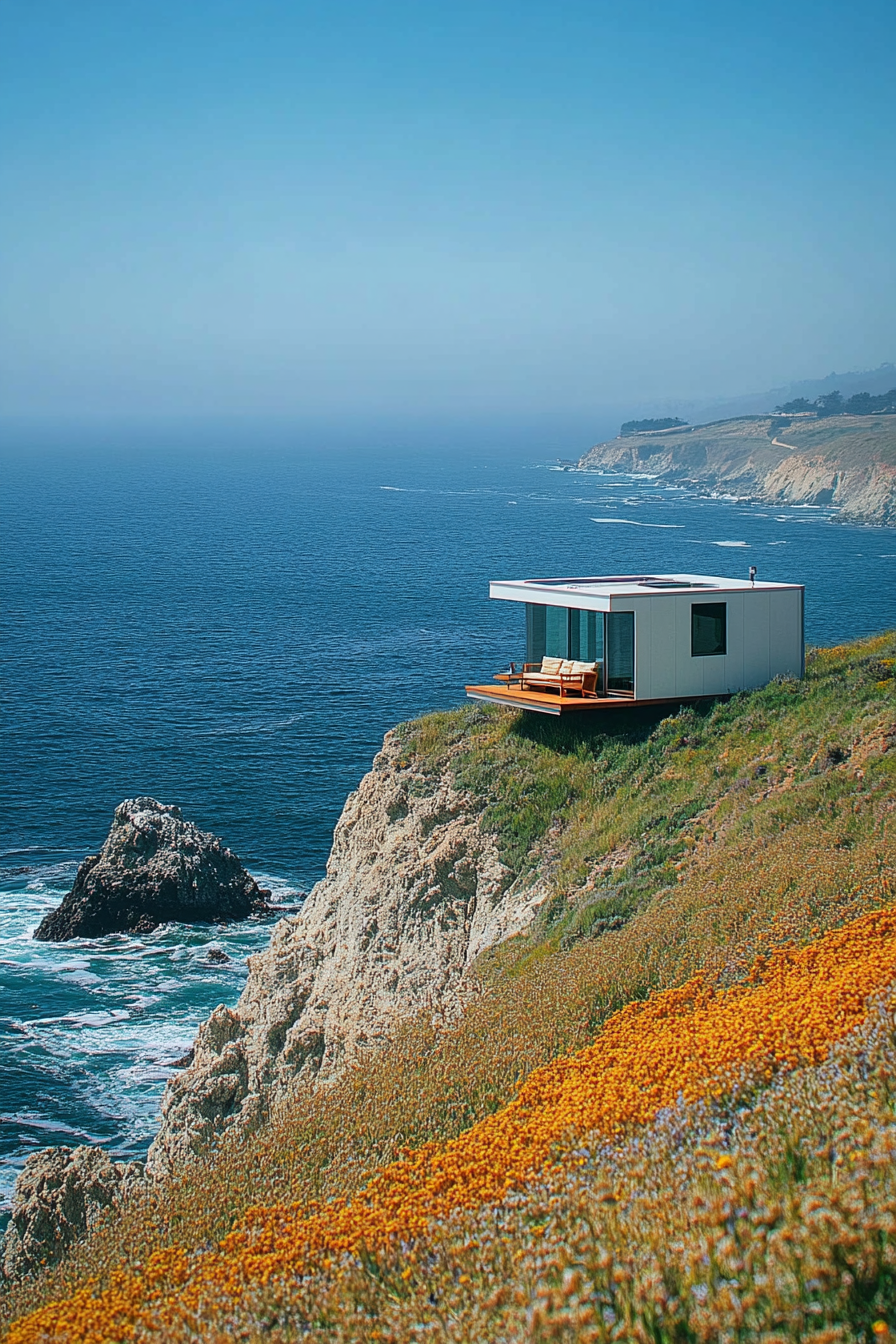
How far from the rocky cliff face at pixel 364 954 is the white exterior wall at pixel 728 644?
517cm

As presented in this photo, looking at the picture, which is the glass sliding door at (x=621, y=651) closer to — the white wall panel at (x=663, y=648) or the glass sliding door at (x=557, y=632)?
the white wall panel at (x=663, y=648)

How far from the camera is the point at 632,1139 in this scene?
29.7 feet

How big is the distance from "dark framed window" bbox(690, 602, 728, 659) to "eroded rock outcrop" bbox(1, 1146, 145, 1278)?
15.6m

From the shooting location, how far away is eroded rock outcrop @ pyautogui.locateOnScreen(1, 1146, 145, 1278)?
57.7 feet

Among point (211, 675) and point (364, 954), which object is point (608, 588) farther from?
point (211, 675)

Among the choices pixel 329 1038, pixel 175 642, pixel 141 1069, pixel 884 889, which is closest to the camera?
pixel 884 889

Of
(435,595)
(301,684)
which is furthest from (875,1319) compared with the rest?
(435,595)

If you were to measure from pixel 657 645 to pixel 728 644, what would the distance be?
5.98 ft

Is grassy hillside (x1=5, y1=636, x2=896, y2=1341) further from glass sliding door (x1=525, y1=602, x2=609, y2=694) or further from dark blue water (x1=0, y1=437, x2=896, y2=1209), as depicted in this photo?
dark blue water (x1=0, y1=437, x2=896, y2=1209)

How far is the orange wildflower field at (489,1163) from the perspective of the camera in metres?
8.61

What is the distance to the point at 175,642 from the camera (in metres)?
81.8

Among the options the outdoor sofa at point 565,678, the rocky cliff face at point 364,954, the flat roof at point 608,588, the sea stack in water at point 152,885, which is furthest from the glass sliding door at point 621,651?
the sea stack in water at point 152,885

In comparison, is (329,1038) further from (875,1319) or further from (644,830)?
(875,1319)

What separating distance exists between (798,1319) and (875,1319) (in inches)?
16.9
